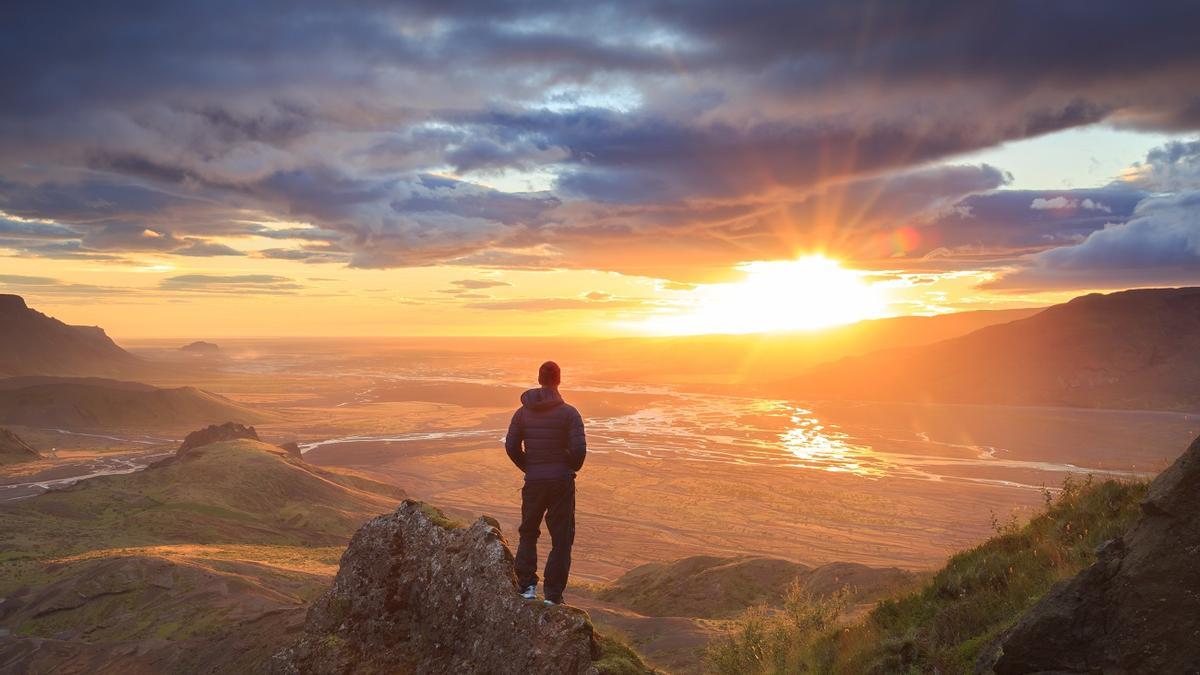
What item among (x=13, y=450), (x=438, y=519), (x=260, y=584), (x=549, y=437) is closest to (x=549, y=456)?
(x=549, y=437)

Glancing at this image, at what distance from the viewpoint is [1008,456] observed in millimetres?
79125

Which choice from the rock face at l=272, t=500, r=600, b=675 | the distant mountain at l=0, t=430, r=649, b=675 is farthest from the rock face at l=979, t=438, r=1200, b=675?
the rock face at l=272, t=500, r=600, b=675

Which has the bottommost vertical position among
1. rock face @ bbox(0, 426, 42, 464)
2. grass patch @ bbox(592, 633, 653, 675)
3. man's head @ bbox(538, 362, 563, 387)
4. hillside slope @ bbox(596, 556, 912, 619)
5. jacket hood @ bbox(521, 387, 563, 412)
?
rock face @ bbox(0, 426, 42, 464)

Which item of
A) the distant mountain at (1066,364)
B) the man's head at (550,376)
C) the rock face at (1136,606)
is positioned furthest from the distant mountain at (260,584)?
the distant mountain at (1066,364)

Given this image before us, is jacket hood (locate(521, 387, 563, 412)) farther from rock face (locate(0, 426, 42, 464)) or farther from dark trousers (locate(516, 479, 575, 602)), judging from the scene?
rock face (locate(0, 426, 42, 464))

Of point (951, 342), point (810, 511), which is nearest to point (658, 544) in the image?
point (810, 511)

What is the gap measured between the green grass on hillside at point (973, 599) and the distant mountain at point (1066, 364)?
13256cm

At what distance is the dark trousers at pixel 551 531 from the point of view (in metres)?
8.24

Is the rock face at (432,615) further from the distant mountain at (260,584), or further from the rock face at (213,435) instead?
the rock face at (213,435)

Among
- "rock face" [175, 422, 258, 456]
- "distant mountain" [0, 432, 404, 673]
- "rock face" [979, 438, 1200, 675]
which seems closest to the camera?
"rock face" [979, 438, 1200, 675]

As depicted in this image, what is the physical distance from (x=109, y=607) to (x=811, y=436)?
271 feet

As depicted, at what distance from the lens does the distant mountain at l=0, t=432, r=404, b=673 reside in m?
19.6

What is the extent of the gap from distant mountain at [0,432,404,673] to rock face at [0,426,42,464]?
26402 mm

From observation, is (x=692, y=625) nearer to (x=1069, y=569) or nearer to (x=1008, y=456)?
(x=1069, y=569)
